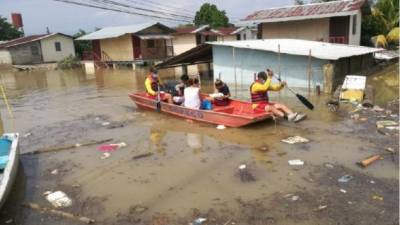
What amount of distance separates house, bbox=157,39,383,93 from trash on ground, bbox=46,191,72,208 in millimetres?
8692

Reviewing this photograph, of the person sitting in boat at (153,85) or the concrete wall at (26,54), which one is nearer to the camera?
the person sitting in boat at (153,85)

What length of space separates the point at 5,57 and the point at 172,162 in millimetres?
33699

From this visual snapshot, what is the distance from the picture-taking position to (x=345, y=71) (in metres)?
15.2

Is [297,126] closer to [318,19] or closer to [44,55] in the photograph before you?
[318,19]

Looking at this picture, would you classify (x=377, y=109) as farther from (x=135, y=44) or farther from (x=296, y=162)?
(x=135, y=44)

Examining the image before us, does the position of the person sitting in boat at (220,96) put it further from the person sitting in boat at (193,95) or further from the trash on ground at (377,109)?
the trash on ground at (377,109)

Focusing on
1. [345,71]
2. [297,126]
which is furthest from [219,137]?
[345,71]

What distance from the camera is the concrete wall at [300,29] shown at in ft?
72.2

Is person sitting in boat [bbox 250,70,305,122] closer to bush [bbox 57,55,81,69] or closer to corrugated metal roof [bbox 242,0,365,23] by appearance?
corrugated metal roof [bbox 242,0,365,23]

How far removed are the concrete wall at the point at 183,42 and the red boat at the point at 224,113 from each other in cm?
2164

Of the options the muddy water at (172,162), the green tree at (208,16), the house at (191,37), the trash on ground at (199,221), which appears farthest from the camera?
the green tree at (208,16)

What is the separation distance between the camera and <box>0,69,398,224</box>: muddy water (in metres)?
5.73

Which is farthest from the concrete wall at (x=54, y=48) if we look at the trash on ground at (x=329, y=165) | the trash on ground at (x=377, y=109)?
the trash on ground at (x=329, y=165)

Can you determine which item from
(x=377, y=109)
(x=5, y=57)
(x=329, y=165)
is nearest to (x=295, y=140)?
(x=329, y=165)
